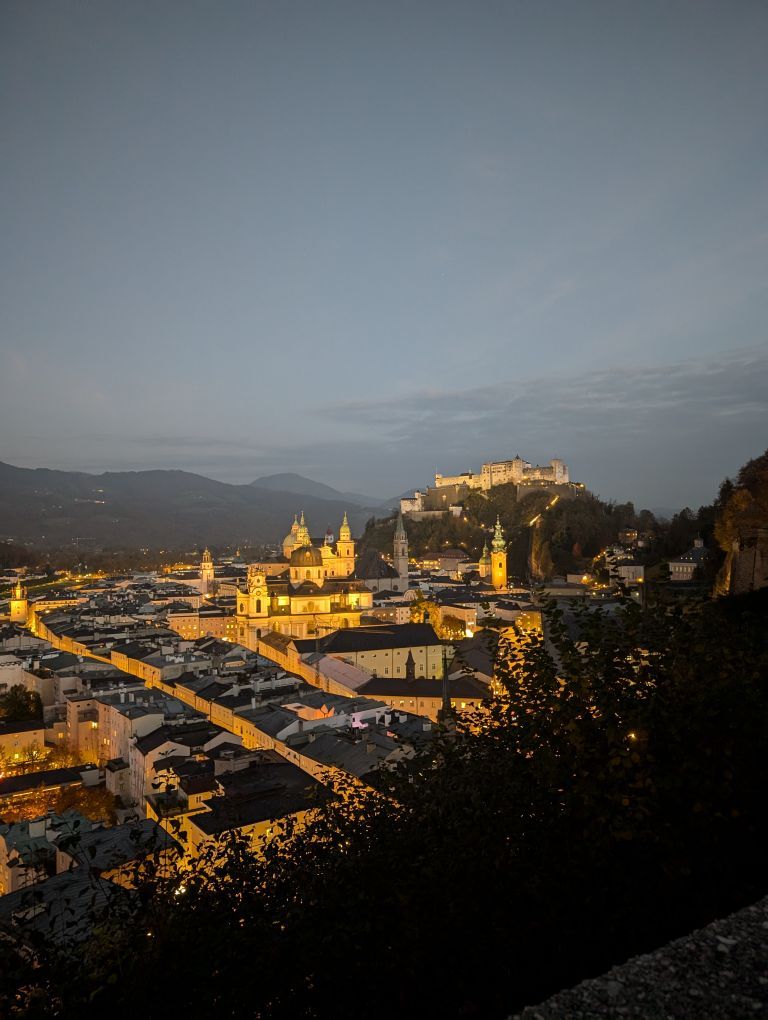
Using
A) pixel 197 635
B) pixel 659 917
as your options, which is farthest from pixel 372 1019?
pixel 197 635

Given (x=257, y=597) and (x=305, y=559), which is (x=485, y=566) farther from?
(x=257, y=597)

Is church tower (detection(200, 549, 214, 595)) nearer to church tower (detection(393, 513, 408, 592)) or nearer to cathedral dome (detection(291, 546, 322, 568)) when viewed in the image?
church tower (detection(393, 513, 408, 592))

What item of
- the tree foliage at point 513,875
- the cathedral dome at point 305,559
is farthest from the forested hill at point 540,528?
the tree foliage at point 513,875

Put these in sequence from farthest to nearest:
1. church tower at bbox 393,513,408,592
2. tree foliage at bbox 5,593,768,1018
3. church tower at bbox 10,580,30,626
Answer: church tower at bbox 393,513,408,592
church tower at bbox 10,580,30,626
tree foliage at bbox 5,593,768,1018

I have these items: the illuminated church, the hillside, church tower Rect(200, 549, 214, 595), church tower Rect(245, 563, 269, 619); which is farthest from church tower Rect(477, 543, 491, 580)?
church tower Rect(200, 549, 214, 595)

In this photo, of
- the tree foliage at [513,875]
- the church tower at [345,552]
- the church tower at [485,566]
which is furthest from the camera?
the church tower at [485,566]

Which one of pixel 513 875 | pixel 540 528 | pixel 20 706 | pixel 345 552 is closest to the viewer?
pixel 513 875

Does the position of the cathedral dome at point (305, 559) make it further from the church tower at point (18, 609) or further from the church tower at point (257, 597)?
the church tower at point (18, 609)

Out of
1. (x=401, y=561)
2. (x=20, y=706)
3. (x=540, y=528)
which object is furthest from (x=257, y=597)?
(x=540, y=528)

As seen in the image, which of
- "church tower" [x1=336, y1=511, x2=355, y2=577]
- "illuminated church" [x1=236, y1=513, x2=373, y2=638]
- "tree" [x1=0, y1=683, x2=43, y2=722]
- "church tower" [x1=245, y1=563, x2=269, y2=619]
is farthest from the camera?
"church tower" [x1=336, y1=511, x2=355, y2=577]

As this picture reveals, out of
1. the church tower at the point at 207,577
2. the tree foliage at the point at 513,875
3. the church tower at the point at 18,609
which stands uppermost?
the tree foliage at the point at 513,875

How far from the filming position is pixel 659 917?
5172mm

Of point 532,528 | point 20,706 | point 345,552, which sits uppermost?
point 532,528

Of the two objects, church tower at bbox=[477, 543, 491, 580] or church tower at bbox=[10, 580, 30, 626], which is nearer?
church tower at bbox=[10, 580, 30, 626]
